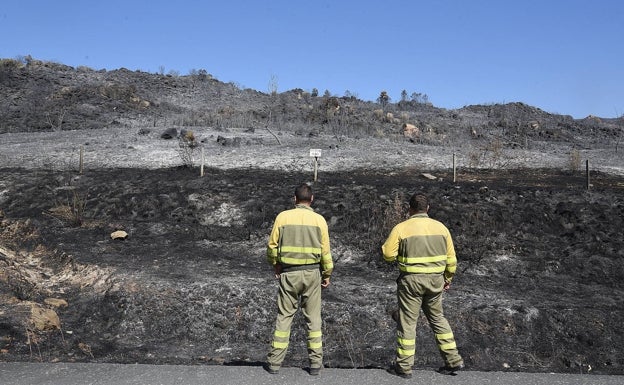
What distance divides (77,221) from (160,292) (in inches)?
196

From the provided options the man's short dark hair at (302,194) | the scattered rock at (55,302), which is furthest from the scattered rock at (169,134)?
the man's short dark hair at (302,194)

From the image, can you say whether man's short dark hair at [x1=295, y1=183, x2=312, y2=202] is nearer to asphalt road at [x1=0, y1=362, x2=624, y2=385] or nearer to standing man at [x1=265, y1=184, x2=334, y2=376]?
standing man at [x1=265, y1=184, x2=334, y2=376]

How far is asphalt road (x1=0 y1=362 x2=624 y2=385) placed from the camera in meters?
4.95

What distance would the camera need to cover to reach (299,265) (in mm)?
5301

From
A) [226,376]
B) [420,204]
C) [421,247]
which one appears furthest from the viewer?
[420,204]

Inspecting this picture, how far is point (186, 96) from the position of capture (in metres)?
41.7

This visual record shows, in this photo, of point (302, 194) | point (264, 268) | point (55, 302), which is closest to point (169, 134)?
point (264, 268)

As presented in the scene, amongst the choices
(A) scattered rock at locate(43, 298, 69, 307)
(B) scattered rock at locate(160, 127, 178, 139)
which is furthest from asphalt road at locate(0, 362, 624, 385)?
(B) scattered rock at locate(160, 127, 178, 139)

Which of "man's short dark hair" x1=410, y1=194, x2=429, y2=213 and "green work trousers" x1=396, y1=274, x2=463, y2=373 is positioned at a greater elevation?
"man's short dark hair" x1=410, y1=194, x2=429, y2=213

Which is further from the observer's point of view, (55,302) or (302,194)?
(55,302)

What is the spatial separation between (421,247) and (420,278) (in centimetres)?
27

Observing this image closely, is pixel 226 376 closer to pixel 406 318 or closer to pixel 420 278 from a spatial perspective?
pixel 406 318

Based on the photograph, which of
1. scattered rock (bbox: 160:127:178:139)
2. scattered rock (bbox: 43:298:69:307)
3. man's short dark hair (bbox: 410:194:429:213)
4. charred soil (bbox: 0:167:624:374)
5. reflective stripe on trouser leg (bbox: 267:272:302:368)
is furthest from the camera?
scattered rock (bbox: 160:127:178:139)

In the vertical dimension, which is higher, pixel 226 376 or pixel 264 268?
pixel 226 376
